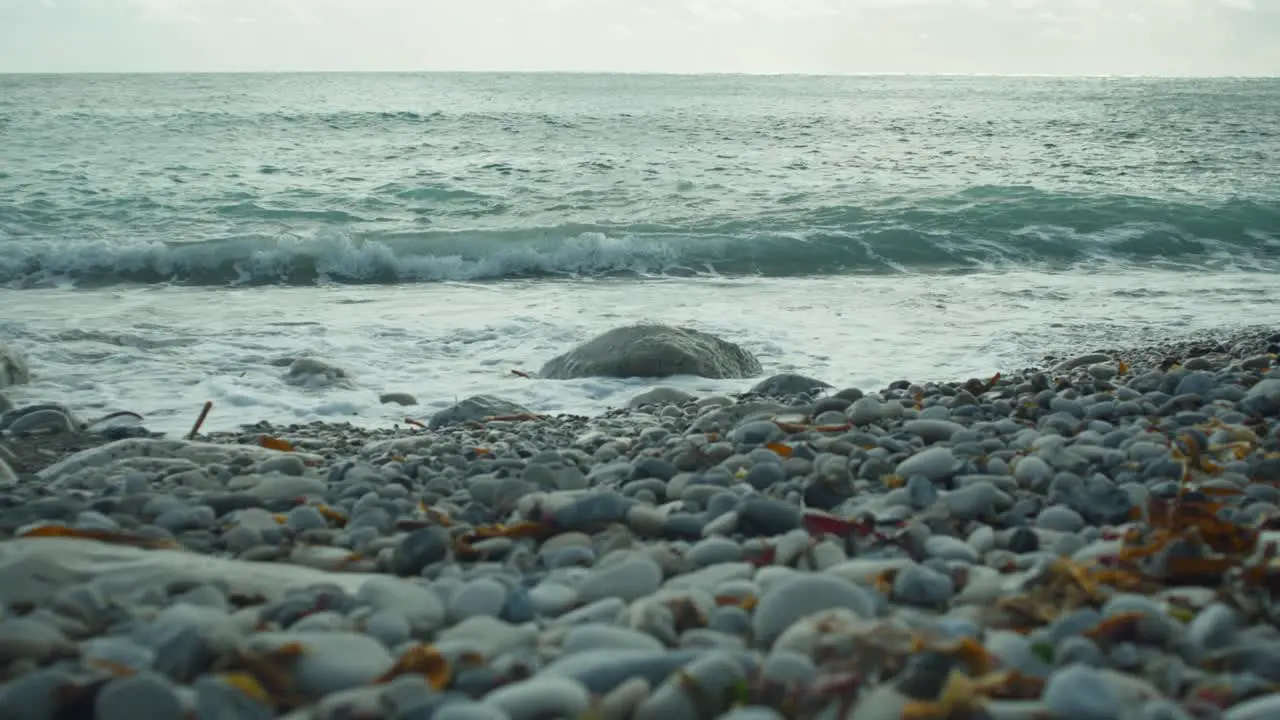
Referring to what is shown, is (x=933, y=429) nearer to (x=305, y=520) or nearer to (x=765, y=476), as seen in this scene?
(x=765, y=476)

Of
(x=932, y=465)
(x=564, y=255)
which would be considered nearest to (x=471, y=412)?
(x=932, y=465)

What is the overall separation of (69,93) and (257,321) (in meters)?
41.9

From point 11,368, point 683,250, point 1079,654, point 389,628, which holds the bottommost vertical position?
point 11,368

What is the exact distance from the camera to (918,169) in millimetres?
19172

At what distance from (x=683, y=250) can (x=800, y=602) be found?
1038 centimetres

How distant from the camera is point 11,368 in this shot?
595 cm

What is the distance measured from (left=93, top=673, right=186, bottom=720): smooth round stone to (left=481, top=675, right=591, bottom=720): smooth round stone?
0.44m

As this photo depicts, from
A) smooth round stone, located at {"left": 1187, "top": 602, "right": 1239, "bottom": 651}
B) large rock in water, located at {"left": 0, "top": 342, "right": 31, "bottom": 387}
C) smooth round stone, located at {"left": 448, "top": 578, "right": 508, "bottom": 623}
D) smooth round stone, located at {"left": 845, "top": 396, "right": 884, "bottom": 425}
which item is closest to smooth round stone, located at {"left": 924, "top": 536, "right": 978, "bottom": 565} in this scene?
smooth round stone, located at {"left": 1187, "top": 602, "right": 1239, "bottom": 651}

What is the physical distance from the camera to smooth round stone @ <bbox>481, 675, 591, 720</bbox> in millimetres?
1388

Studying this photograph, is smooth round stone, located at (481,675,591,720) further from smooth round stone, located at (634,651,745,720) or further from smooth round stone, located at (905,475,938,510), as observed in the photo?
smooth round stone, located at (905,475,938,510)

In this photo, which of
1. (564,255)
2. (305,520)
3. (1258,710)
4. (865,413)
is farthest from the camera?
(564,255)

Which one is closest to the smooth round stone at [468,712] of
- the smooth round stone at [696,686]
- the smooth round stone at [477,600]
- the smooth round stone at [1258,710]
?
the smooth round stone at [696,686]

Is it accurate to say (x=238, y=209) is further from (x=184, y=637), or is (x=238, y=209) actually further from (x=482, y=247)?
(x=184, y=637)

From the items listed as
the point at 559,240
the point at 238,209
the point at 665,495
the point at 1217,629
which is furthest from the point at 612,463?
the point at 238,209
